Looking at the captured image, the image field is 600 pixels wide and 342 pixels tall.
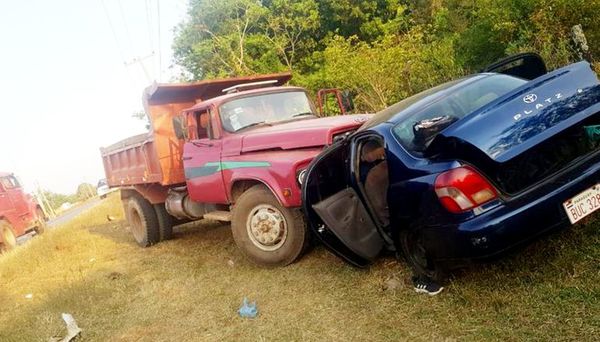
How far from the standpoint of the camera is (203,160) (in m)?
6.24

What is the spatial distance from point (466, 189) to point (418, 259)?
37.9 inches

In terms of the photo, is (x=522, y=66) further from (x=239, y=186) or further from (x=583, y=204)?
(x=239, y=186)

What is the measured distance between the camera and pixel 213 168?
19.9 feet

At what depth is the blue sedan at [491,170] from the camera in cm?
296

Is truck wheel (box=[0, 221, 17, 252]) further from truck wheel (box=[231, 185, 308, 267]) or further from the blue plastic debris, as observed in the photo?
the blue plastic debris

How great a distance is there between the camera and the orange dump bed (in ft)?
23.6

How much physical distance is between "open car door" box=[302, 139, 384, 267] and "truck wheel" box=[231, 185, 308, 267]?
2.46 ft

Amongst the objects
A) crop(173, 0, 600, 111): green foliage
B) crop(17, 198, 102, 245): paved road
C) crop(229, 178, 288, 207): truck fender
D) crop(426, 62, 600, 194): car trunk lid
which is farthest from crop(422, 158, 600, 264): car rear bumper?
crop(17, 198, 102, 245): paved road

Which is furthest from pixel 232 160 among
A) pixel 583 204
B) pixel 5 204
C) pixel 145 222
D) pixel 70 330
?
pixel 5 204

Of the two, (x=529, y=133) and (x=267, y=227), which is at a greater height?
(x=529, y=133)

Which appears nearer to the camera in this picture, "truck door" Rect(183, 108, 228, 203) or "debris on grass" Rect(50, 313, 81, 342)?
"debris on grass" Rect(50, 313, 81, 342)

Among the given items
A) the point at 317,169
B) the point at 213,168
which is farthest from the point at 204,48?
the point at 317,169

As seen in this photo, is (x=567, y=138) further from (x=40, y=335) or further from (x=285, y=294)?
(x=40, y=335)

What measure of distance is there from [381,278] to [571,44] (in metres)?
6.71
